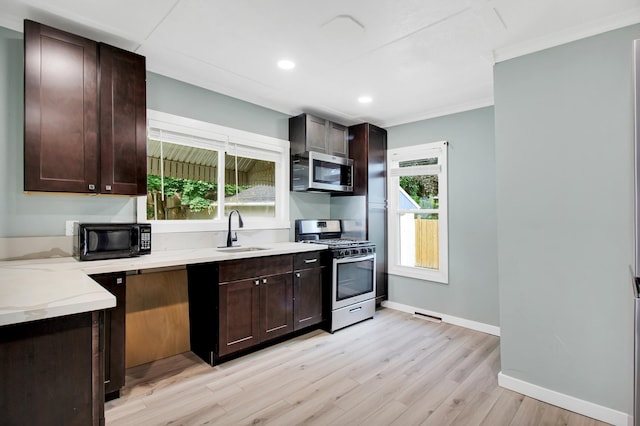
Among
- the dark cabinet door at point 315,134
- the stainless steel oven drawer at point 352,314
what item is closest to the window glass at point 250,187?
the dark cabinet door at point 315,134

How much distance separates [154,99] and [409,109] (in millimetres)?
2797

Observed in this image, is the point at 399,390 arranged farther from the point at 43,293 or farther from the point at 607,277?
the point at 43,293

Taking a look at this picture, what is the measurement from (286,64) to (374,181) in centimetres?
204

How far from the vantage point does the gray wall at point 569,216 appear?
6.65ft

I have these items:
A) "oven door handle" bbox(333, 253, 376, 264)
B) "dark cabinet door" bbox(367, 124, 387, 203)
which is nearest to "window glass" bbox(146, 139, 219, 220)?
"oven door handle" bbox(333, 253, 376, 264)

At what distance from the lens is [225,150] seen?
340 centimetres

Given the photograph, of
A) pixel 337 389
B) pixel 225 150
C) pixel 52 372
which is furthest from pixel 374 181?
pixel 52 372

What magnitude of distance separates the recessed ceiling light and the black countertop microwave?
1737mm

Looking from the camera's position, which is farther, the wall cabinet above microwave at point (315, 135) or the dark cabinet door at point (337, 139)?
the dark cabinet door at point (337, 139)

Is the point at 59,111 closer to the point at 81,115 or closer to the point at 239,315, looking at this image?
the point at 81,115

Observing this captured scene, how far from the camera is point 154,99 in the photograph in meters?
2.86

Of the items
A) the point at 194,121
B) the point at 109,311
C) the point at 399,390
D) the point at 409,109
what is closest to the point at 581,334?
the point at 399,390

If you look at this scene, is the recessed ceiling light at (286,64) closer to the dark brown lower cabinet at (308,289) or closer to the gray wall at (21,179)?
the gray wall at (21,179)

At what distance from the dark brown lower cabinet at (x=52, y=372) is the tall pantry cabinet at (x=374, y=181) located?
3.33m
